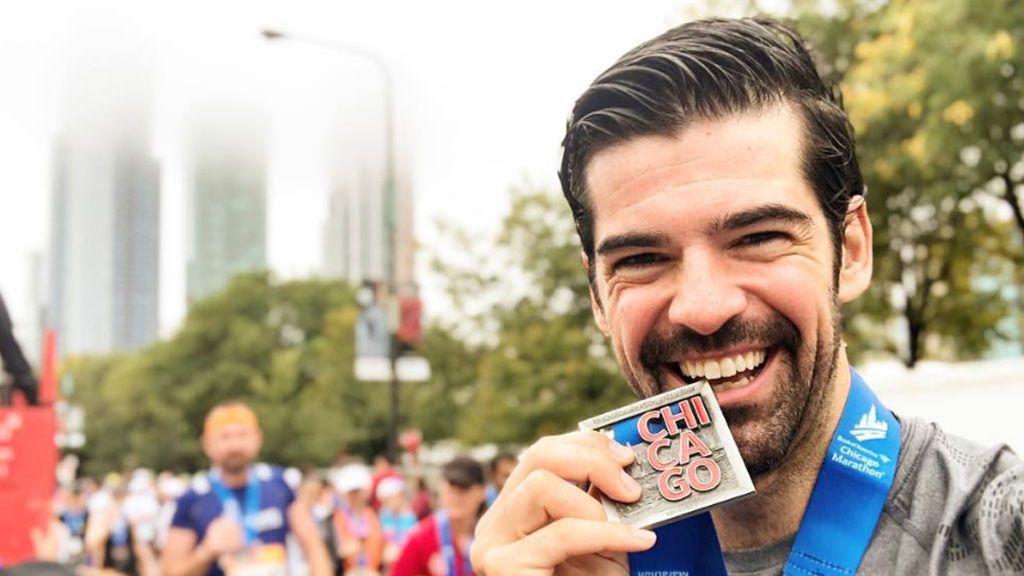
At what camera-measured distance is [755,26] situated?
1.78 metres

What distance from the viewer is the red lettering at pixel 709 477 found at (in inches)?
58.6

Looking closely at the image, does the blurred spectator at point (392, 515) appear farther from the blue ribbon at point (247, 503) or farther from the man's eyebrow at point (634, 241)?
the man's eyebrow at point (634, 241)

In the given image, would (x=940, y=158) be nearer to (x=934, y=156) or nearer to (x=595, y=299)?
(x=934, y=156)

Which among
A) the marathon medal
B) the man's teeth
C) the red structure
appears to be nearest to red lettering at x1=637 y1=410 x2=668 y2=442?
the marathon medal

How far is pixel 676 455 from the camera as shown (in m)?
1.53

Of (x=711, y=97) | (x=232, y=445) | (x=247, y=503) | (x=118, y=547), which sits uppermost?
(x=711, y=97)

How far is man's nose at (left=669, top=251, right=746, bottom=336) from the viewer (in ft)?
5.05

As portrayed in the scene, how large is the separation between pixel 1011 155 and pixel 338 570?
9026 millimetres

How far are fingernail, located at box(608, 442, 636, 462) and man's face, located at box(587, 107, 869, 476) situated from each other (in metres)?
0.15

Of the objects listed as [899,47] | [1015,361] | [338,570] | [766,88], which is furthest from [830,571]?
[338,570]

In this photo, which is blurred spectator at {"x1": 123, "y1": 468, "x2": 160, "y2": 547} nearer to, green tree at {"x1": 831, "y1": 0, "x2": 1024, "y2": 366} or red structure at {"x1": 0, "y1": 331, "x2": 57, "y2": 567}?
green tree at {"x1": 831, "y1": 0, "x2": 1024, "y2": 366}

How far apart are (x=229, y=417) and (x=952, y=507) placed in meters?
5.76

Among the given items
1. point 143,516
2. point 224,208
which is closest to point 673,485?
point 143,516

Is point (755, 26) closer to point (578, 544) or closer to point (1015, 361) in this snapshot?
point (578, 544)
